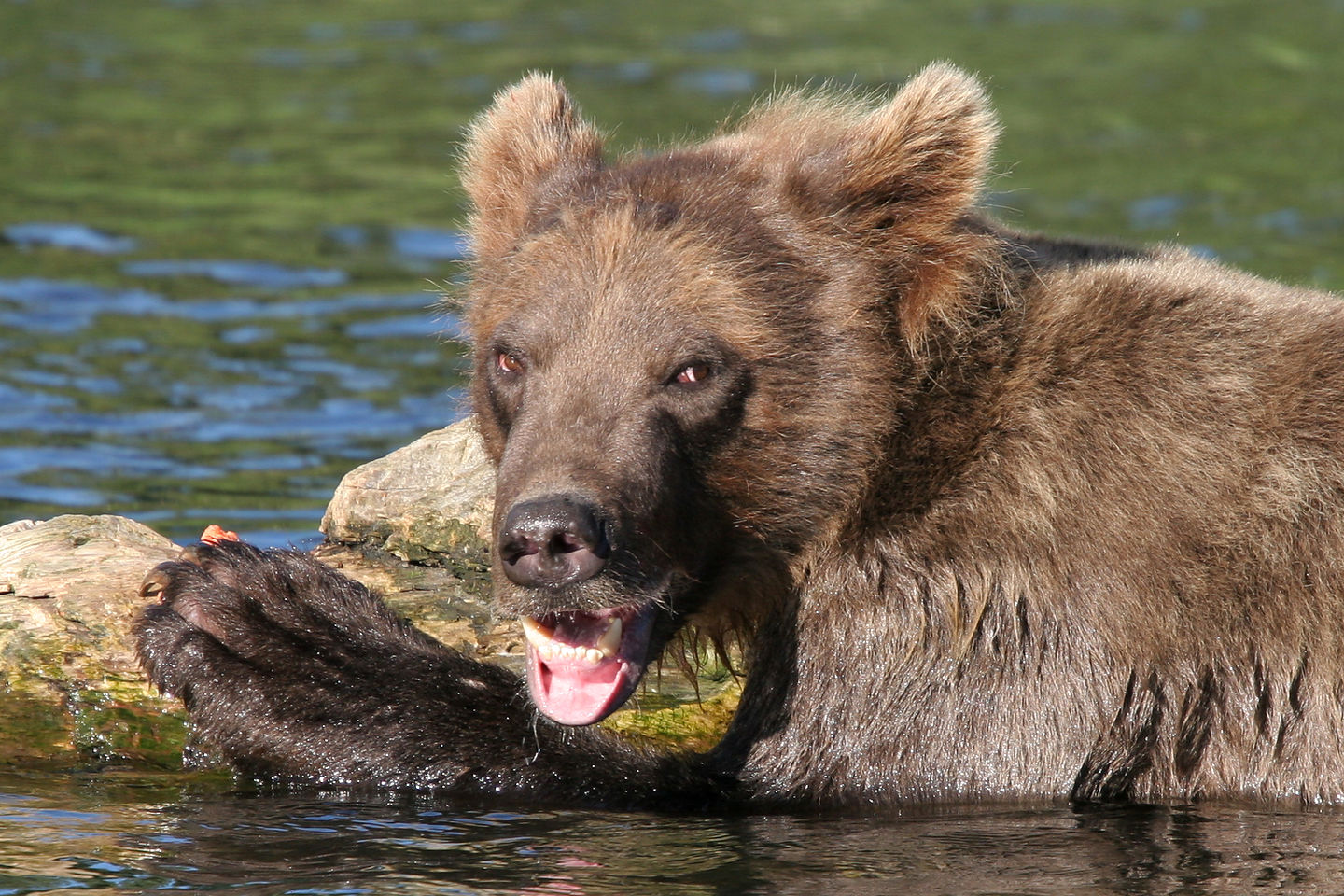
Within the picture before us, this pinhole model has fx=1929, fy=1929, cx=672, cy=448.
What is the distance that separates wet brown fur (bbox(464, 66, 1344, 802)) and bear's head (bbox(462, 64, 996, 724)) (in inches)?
0.6

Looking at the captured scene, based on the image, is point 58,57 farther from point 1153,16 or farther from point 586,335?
point 586,335

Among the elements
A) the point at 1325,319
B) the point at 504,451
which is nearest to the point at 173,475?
the point at 504,451

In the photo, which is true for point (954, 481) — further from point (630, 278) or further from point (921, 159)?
point (630, 278)

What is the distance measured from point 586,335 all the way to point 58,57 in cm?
2256

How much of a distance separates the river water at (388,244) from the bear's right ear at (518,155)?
1.41 feet

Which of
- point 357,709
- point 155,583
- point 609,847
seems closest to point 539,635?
point 609,847

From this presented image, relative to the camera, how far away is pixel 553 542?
22.6 ft

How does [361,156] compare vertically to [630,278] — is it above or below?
above

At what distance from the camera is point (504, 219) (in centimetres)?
879

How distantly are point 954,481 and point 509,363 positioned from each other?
6.14 ft

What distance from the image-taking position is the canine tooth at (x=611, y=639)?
745 centimetres

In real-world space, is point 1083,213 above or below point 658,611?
above

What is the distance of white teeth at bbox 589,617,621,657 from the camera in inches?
293

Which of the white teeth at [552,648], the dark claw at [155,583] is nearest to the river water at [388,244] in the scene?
the white teeth at [552,648]
